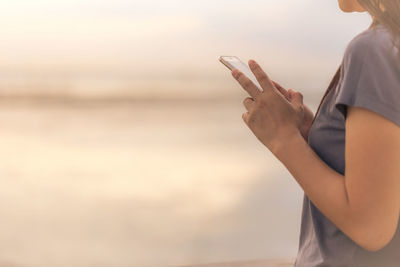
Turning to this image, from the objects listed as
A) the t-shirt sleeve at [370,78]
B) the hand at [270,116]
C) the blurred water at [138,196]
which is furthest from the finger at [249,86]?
the blurred water at [138,196]

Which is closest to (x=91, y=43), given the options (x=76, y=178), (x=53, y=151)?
(x=53, y=151)

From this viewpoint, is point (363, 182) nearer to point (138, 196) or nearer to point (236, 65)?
point (236, 65)

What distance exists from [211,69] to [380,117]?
3255 mm

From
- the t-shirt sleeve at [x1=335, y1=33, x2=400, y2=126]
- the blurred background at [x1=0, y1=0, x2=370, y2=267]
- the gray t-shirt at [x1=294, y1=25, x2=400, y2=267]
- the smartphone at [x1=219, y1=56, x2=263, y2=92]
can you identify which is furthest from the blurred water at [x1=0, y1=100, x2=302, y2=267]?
the t-shirt sleeve at [x1=335, y1=33, x2=400, y2=126]

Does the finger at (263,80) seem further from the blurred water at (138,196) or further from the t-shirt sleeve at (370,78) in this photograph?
the blurred water at (138,196)

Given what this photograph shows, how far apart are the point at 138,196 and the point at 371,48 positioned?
194cm

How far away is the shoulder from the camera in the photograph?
18.5 inches

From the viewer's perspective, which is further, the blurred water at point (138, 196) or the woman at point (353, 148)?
the blurred water at point (138, 196)

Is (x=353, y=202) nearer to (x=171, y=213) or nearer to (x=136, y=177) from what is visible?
(x=171, y=213)

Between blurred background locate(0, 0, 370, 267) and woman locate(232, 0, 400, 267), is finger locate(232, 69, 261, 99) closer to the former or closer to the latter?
woman locate(232, 0, 400, 267)

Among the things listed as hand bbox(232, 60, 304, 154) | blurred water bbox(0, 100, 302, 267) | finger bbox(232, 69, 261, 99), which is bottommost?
blurred water bbox(0, 100, 302, 267)

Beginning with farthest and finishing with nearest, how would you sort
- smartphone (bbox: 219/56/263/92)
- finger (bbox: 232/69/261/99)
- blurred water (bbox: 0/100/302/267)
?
blurred water (bbox: 0/100/302/267) → smartphone (bbox: 219/56/263/92) → finger (bbox: 232/69/261/99)

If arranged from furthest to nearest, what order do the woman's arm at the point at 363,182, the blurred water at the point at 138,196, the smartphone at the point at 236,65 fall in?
the blurred water at the point at 138,196 < the smartphone at the point at 236,65 < the woman's arm at the point at 363,182

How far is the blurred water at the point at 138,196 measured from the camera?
1.99 metres
